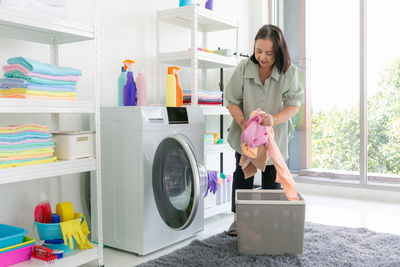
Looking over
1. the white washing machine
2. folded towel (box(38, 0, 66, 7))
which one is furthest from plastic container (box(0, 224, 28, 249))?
folded towel (box(38, 0, 66, 7))

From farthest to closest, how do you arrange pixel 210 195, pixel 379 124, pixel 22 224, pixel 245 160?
pixel 379 124, pixel 210 195, pixel 245 160, pixel 22 224

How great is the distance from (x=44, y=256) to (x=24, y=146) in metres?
0.50

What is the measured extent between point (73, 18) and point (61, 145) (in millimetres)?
913

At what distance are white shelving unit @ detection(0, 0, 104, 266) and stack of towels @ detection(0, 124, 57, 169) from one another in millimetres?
46

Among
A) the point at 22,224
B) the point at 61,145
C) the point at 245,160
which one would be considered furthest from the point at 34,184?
the point at 245,160

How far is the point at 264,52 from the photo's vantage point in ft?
7.25

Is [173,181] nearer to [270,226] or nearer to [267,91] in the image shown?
[270,226]

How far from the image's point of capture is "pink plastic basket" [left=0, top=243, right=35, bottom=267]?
5.56 feet

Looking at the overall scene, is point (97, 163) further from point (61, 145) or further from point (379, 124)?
point (379, 124)

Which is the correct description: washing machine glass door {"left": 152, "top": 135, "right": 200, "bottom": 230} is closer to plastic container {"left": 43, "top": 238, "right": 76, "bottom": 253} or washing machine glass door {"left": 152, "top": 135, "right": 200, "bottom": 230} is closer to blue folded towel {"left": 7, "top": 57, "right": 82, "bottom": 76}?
plastic container {"left": 43, "top": 238, "right": 76, "bottom": 253}

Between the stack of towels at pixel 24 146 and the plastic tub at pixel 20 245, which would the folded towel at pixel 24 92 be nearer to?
the stack of towels at pixel 24 146

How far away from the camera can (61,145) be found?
190 centimetres

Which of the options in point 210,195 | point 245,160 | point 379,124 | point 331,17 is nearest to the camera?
point 245,160

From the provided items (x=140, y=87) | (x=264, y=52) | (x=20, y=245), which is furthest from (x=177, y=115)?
(x=20, y=245)
